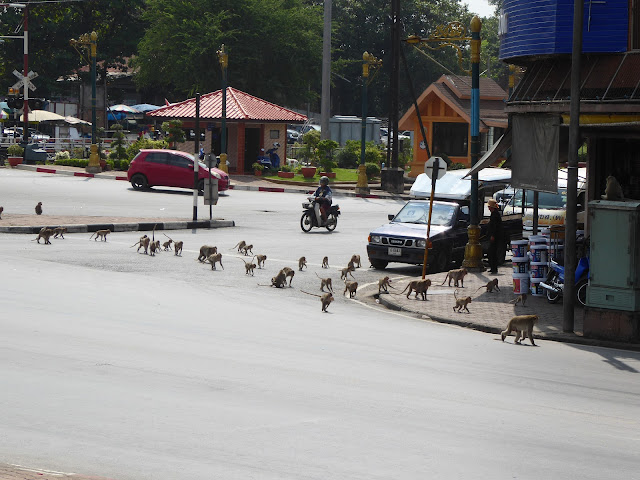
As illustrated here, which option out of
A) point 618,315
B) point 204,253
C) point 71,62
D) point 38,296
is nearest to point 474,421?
point 618,315

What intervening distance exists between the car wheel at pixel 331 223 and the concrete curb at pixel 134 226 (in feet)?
9.18

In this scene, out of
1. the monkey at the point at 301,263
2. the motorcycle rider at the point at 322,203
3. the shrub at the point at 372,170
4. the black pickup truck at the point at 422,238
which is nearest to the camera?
the monkey at the point at 301,263

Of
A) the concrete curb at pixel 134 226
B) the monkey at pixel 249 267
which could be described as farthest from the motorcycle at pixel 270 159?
the monkey at pixel 249 267

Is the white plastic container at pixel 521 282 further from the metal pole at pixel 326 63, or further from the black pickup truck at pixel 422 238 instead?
the metal pole at pixel 326 63

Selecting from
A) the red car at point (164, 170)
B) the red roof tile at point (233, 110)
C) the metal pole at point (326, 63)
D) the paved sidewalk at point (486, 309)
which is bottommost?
the paved sidewalk at point (486, 309)

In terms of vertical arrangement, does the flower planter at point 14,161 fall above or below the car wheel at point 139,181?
above

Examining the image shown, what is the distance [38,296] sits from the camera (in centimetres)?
1583

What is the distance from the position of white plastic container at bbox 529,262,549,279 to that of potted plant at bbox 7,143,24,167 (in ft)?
126

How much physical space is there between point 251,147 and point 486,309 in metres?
39.5

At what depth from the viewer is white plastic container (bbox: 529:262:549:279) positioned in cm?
1906

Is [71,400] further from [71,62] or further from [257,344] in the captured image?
[71,62]

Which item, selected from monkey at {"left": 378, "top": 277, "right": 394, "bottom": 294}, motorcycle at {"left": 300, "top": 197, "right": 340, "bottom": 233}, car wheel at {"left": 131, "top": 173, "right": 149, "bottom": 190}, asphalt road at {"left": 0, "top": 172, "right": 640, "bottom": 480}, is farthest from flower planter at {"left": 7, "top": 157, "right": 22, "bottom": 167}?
monkey at {"left": 378, "top": 277, "right": 394, "bottom": 294}

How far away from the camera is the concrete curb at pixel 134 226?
26.3m

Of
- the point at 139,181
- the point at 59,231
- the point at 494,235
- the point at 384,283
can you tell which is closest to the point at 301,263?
the point at 384,283
